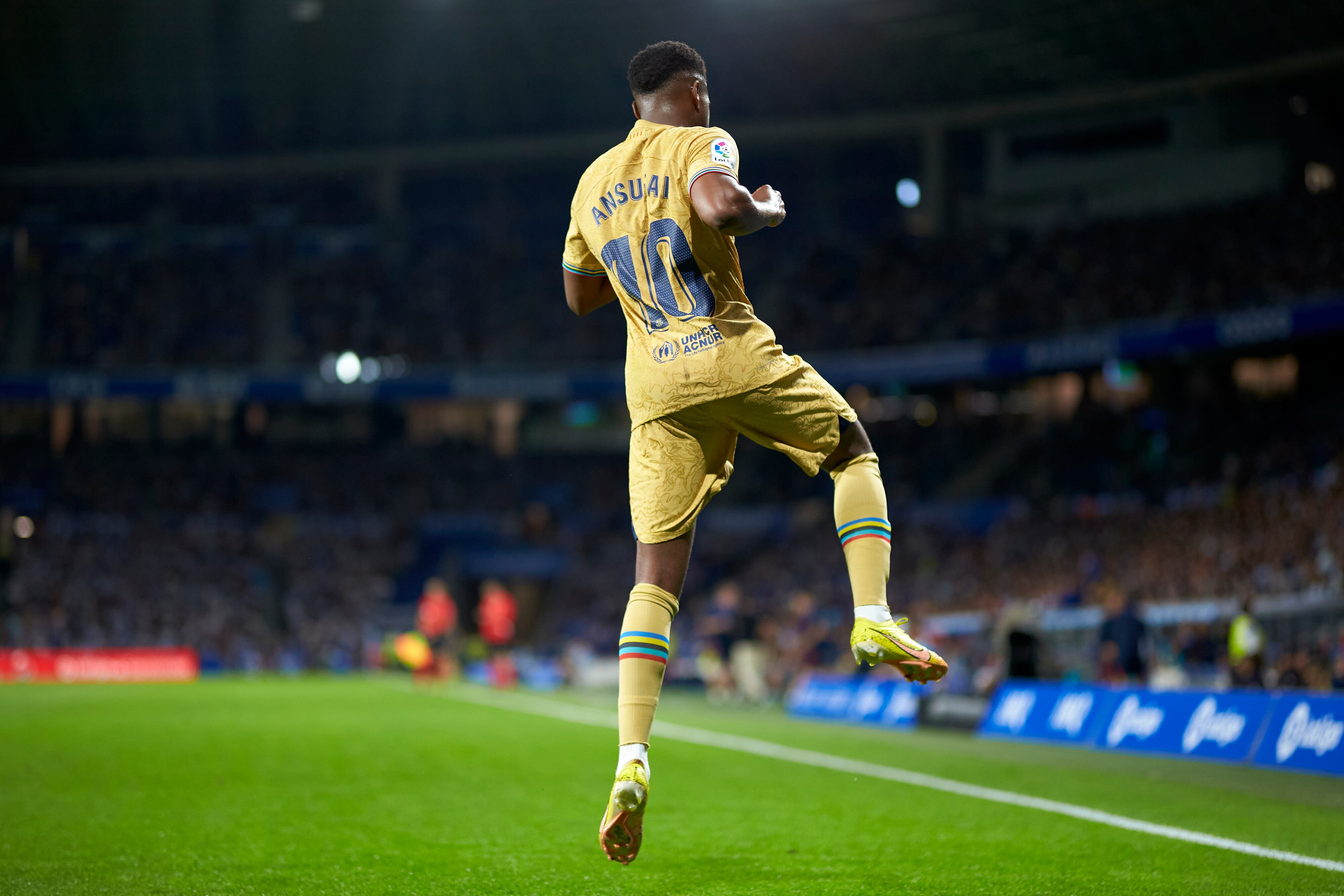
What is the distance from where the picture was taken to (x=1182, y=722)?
1010 cm

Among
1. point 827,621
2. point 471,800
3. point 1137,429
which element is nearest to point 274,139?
point 827,621

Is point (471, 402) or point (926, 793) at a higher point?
point (471, 402)

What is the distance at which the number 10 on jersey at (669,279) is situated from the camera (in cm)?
411

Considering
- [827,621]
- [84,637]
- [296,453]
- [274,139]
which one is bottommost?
[84,637]

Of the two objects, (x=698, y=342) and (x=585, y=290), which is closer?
(x=698, y=342)

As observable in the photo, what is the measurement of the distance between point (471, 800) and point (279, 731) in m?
6.05

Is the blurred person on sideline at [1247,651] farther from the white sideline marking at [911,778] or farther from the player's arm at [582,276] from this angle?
the player's arm at [582,276]

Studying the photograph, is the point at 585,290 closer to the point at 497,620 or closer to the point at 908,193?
the point at 497,620

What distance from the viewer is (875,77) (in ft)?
109

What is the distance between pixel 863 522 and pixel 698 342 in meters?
0.81

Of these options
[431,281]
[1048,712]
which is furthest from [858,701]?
[431,281]

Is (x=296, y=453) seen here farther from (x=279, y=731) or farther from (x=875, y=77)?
(x=279, y=731)

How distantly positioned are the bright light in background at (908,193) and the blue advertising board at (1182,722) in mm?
26209

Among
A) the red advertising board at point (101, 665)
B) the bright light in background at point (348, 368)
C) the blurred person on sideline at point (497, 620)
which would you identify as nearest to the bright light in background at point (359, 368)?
the bright light in background at point (348, 368)
